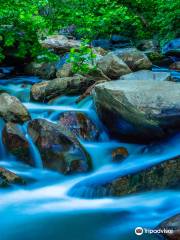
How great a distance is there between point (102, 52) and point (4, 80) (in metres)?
3.93

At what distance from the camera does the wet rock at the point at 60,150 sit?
5.77 metres

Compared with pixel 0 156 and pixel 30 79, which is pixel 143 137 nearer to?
pixel 0 156

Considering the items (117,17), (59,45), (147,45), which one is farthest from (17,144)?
(147,45)

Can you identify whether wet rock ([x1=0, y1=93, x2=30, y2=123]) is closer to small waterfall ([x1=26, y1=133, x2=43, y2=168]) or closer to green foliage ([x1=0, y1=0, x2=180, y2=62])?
small waterfall ([x1=26, y1=133, x2=43, y2=168])

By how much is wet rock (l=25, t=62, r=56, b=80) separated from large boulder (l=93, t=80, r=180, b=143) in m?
3.33

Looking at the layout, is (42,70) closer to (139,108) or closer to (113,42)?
(139,108)

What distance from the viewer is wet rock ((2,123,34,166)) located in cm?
613

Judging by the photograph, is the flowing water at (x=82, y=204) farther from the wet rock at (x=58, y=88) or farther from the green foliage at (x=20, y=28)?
the green foliage at (x=20, y=28)

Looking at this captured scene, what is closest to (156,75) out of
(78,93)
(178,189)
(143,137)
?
(78,93)

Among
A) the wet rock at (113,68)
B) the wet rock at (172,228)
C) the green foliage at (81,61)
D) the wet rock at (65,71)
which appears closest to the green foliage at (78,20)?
the wet rock at (65,71)

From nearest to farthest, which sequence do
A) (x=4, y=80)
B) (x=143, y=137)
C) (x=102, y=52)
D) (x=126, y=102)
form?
(x=126, y=102) < (x=143, y=137) < (x=4, y=80) < (x=102, y=52)

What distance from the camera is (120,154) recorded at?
20.9 feet

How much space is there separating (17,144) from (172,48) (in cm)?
919

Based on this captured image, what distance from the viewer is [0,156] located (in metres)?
6.36
